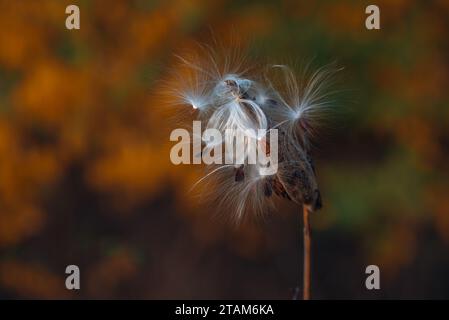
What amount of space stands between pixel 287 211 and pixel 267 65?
169 cm

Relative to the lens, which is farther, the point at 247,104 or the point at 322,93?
the point at 322,93

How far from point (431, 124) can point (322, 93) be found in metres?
1.58

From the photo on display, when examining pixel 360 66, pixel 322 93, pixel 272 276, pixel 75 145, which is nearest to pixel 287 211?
pixel 272 276

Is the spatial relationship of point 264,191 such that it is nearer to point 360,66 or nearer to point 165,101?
point 165,101

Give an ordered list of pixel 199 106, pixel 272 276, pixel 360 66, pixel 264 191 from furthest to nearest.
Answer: pixel 272 276 < pixel 360 66 < pixel 199 106 < pixel 264 191

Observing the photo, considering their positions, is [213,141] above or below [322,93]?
below

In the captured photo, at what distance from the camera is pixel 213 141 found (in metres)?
1.08

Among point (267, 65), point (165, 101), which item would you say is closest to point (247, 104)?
point (267, 65)

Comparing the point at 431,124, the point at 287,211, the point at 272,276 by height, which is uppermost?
the point at 431,124

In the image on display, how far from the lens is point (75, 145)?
2.70 m

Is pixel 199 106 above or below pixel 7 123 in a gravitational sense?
below

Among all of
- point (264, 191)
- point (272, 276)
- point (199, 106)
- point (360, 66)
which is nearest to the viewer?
point (264, 191)

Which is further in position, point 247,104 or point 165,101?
point 165,101

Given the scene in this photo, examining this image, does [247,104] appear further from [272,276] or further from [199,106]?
[272,276]
